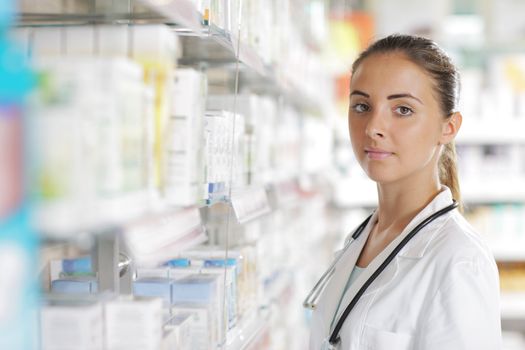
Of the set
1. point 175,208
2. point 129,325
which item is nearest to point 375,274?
point 175,208

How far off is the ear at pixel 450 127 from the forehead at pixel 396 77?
11cm

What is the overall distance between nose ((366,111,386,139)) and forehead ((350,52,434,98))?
73mm

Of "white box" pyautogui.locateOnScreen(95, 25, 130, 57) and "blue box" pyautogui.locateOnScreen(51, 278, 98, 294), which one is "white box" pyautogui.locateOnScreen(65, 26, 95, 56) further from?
"blue box" pyautogui.locateOnScreen(51, 278, 98, 294)

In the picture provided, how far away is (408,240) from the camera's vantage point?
2020mm

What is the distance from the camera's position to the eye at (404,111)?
209 centimetres

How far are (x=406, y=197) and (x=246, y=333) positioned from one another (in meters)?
0.68

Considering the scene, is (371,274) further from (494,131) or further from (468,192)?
(494,131)

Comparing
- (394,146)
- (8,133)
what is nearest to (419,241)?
(394,146)

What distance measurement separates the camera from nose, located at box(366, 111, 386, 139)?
209cm

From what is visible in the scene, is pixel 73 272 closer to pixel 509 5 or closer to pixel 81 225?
pixel 81 225

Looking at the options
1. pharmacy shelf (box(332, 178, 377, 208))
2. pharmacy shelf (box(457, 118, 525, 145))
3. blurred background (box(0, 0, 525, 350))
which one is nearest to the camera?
blurred background (box(0, 0, 525, 350))

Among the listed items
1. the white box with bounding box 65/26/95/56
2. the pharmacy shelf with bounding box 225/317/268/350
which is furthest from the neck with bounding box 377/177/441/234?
the white box with bounding box 65/26/95/56

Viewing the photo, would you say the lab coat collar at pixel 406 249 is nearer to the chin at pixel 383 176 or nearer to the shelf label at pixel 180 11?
the chin at pixel 383 176

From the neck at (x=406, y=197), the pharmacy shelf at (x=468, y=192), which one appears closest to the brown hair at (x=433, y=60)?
the neck at (x=406, y=197)
